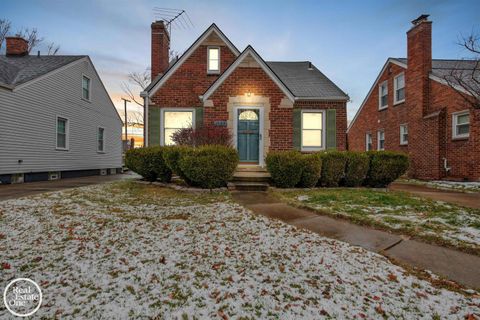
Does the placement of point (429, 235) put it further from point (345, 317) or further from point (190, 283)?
point (190, 283)

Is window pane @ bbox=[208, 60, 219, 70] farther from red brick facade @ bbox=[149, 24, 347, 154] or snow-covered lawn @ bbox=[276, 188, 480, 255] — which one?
snow-covered lawn @ bbox=[276, 188, 480, 255]

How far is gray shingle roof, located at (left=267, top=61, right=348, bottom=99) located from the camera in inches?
401

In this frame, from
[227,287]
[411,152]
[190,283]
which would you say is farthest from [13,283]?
[411,152]

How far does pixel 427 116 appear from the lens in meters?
11.4

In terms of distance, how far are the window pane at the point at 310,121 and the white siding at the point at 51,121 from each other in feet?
40.6

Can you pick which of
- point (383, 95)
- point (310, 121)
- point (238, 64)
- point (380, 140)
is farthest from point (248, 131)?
point (383, 95)

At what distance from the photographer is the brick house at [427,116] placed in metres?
10.2

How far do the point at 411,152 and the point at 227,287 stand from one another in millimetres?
14001

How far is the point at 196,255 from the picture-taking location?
2.55 m

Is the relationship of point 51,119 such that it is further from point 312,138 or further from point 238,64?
point 312,138

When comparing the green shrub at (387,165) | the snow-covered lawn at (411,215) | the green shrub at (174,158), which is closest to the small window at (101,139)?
the green shrub at (174,158)

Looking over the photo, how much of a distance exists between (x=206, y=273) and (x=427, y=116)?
1359 cm

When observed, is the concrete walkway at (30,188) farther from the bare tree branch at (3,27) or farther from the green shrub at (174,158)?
the bare tree branch at (3,27)

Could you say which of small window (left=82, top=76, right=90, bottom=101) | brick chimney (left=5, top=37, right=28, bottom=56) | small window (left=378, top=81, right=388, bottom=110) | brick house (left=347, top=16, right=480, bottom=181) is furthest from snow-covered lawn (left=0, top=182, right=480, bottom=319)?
brick chimney (left=5, top=37, right=28, bottom=56)
